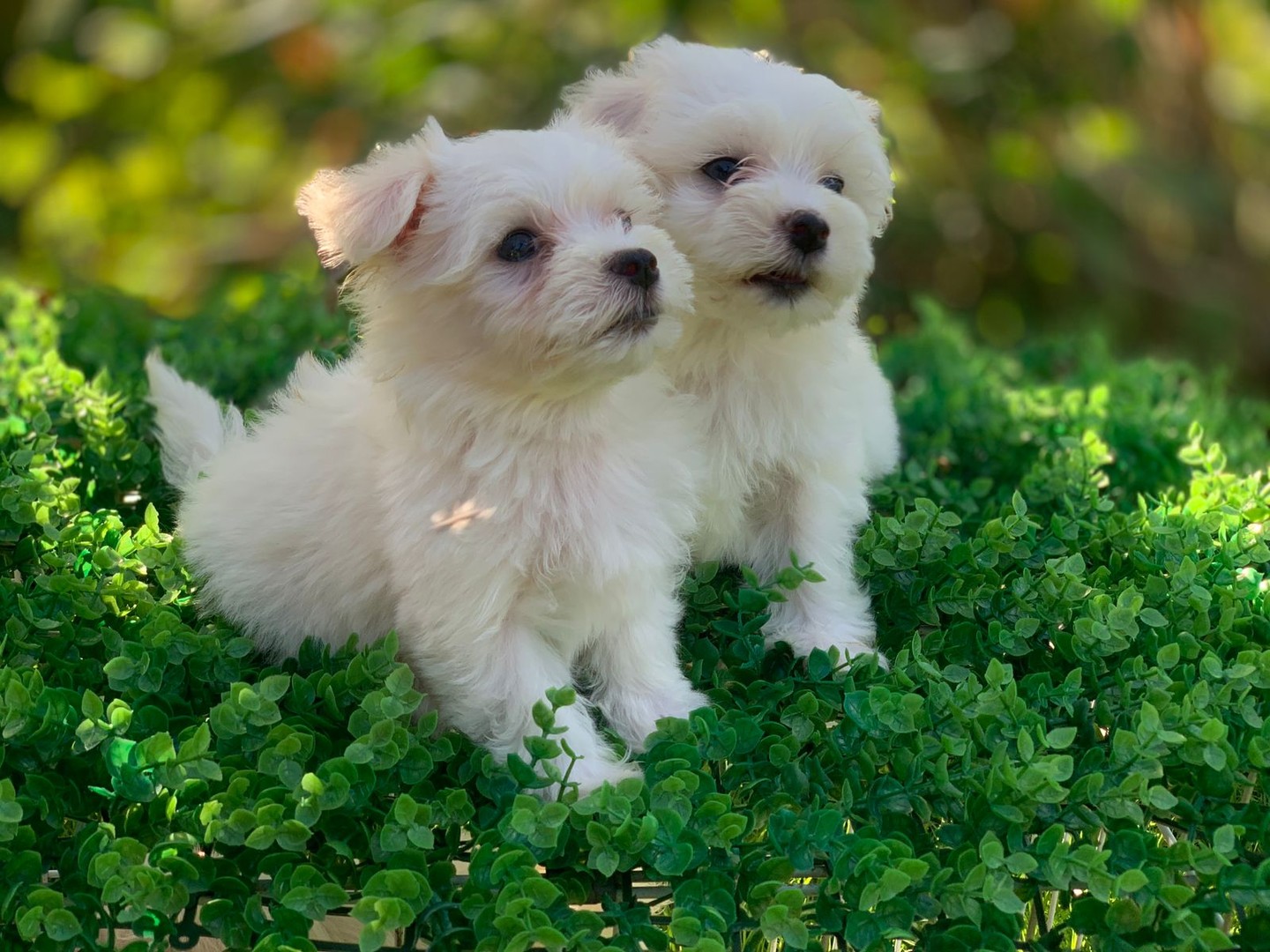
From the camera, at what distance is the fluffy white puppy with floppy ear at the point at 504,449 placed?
2471 mm

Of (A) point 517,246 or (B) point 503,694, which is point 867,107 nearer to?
(A) point 517,246

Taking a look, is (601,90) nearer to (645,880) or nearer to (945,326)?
(645,880)

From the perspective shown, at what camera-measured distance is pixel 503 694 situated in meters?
2.51

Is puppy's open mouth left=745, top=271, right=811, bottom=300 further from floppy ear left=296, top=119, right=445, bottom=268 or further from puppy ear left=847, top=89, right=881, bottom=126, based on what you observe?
floppy ear left=296, top=119, right=445, bottom=268

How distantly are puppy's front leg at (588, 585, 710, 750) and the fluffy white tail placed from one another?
127cm

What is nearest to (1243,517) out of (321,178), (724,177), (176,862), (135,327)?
(724,177)

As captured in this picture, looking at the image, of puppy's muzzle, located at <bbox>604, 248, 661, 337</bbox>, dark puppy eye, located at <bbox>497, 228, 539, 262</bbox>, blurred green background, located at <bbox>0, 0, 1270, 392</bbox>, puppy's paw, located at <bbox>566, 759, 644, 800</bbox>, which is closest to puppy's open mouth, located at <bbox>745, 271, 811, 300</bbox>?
puppy's muzzle, located at <bbox>604, 248, 661, 337</bbox>

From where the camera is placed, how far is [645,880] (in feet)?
7.68

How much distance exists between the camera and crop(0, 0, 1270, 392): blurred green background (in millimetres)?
6637

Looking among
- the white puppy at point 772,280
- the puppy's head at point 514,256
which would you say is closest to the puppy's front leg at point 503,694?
the puppy's head at point 514,256

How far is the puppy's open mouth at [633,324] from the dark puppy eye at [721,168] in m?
0.55

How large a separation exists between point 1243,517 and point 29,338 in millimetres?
3947

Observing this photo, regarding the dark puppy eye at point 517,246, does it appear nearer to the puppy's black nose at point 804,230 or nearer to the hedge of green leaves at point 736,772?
the puppy's black nose at point 804,230

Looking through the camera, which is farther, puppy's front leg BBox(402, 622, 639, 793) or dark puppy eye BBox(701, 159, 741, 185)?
dark puppy eye BBox(701, 159, 741, 185)
